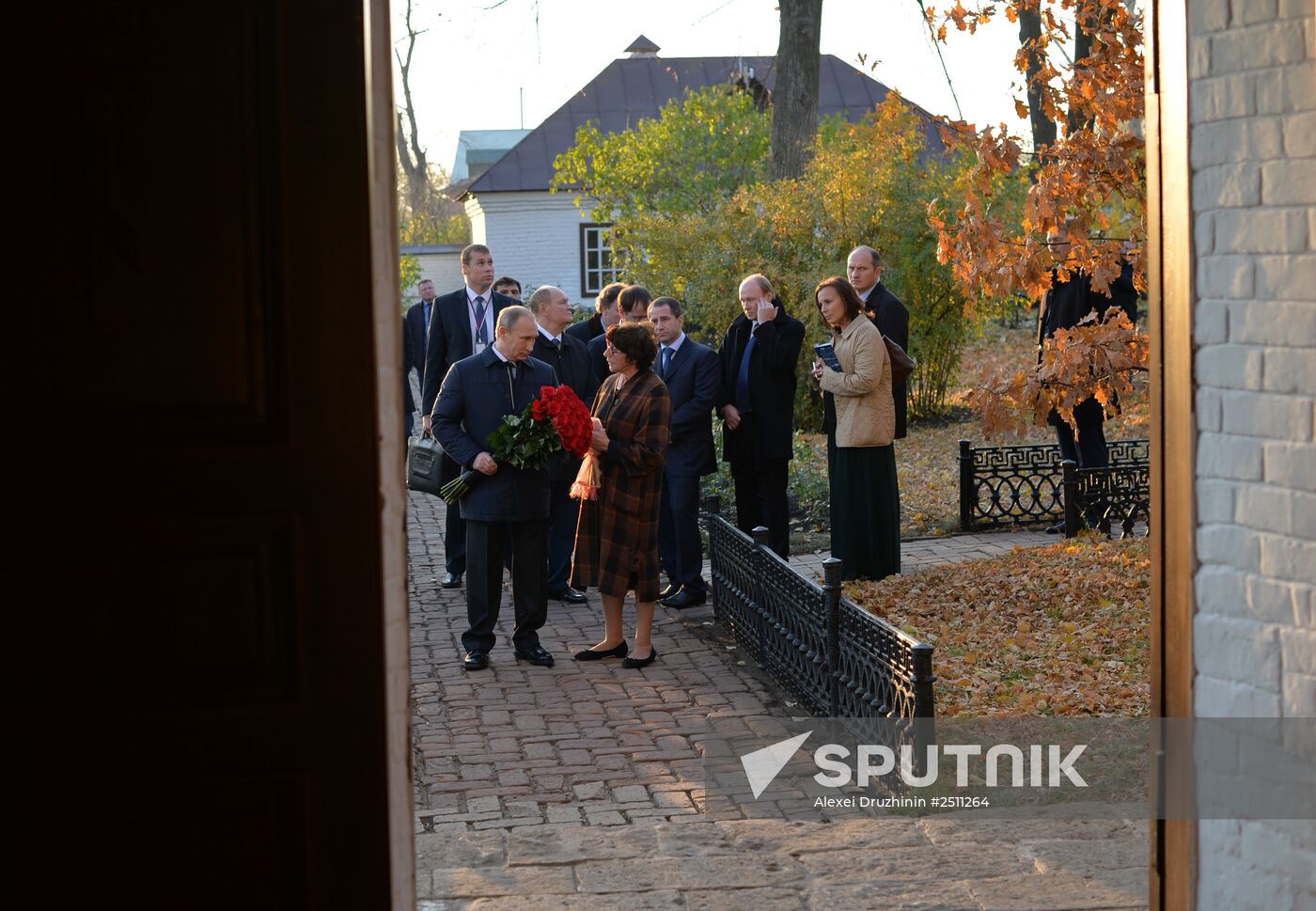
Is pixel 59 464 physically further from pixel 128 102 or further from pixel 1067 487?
pixel 1067 487

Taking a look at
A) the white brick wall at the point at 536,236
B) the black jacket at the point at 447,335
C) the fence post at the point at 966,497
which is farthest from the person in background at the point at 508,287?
the white brick wall at the point at 536,236

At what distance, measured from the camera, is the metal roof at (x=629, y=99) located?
36.2m

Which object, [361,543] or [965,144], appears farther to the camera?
[965,144]

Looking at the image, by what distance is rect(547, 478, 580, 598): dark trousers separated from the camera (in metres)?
9.63

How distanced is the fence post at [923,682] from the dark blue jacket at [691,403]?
3851 mm

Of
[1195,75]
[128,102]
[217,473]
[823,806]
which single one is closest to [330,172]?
[128,102]

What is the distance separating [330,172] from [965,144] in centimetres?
671

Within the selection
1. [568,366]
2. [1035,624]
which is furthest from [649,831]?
[568,366]

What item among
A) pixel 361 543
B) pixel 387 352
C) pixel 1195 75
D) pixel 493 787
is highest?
pixel 1195 75

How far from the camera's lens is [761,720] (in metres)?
6.79

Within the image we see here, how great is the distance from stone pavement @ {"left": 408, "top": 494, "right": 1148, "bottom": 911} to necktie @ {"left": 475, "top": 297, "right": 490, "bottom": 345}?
9.92 ft

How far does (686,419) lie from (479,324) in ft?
6.17

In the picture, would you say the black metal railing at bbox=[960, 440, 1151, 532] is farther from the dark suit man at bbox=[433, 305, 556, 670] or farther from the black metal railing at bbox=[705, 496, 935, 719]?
the dark suit man at bbox=[433, 305, 556, 670]

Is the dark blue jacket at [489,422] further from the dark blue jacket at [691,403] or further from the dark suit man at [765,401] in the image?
the dark suit man at [765,401]
